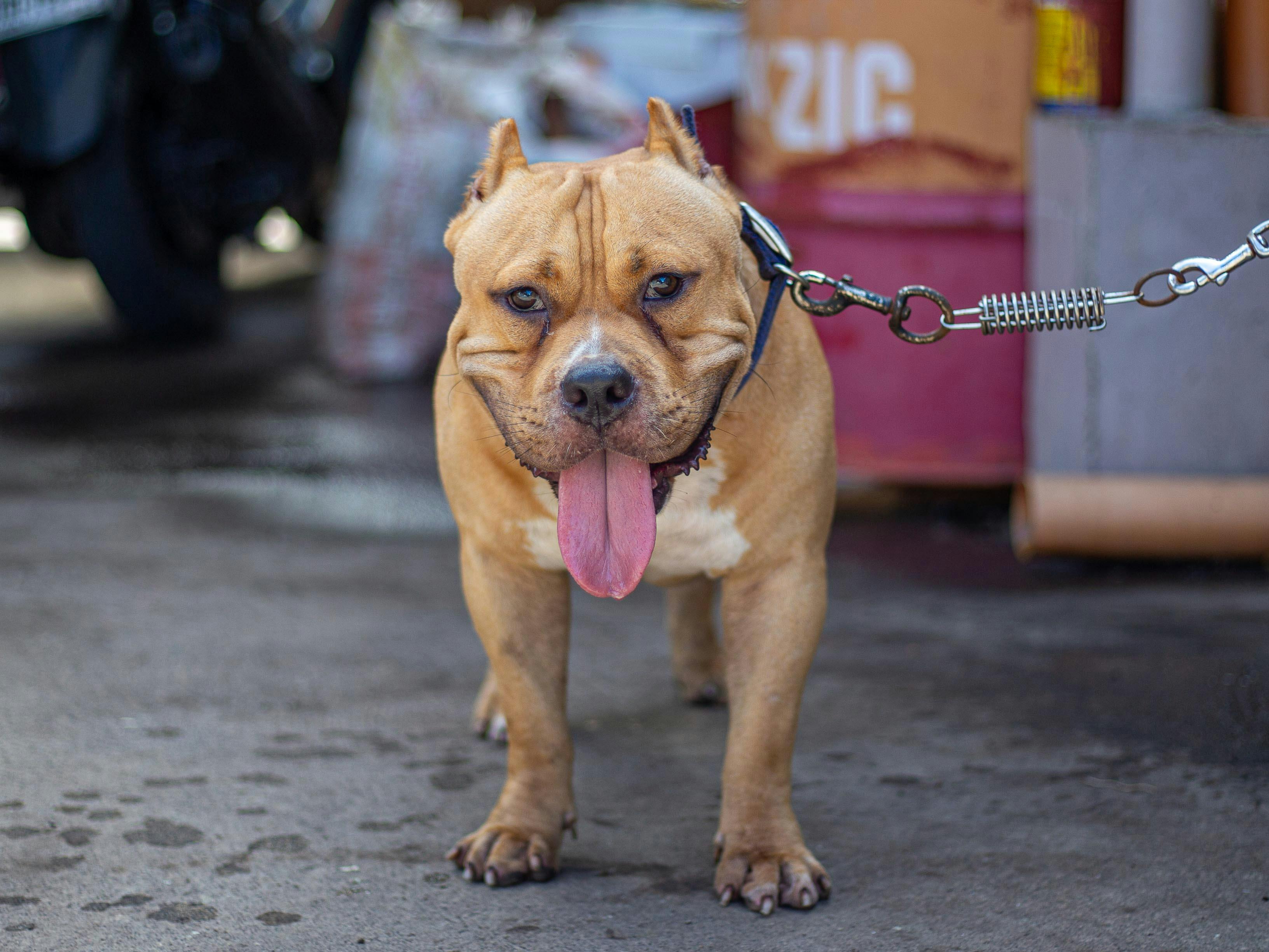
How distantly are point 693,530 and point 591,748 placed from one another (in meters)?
0.80

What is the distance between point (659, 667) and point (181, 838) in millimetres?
1302

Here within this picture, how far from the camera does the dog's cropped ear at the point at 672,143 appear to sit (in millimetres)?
2252

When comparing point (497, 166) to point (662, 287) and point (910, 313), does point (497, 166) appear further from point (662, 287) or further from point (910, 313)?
point (910, 313)

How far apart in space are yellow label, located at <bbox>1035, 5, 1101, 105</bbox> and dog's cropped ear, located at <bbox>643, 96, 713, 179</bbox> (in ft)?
7.86

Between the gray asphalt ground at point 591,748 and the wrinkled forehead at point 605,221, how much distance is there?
41.1 inches

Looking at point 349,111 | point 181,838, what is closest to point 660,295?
point 181,838

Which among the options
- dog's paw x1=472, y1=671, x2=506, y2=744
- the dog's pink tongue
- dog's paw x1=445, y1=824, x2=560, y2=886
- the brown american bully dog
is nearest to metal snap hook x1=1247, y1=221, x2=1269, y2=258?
the brown american bully dog

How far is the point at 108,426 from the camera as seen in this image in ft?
19.2

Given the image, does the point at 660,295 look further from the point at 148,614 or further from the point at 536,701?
the point at 148,614

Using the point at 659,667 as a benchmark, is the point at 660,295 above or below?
above

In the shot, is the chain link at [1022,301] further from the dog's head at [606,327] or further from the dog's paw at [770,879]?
the dog's paw at [770,879]

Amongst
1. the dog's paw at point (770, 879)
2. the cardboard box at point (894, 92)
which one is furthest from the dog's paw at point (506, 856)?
the cardboard box at point (894, 92)

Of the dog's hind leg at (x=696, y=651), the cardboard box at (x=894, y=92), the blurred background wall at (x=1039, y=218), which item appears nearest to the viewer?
the dog's hind leg at (x=696, y=651)

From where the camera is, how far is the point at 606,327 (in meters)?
2.05
